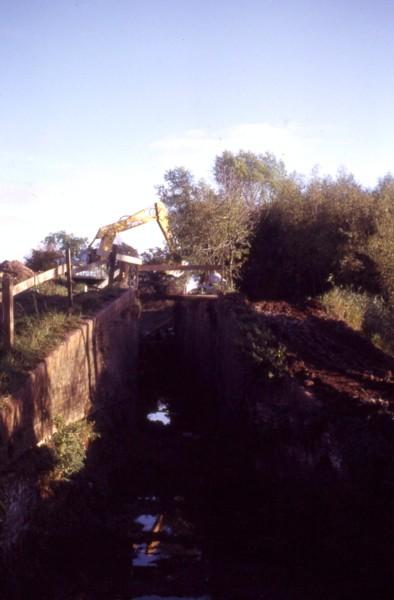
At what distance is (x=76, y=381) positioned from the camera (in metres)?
11.3

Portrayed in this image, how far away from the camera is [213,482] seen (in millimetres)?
12273

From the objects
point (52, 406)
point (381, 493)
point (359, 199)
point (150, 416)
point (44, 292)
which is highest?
point (359, 199)

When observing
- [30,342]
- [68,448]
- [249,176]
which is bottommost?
[68,448]

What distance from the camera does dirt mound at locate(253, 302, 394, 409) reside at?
36.3 ft

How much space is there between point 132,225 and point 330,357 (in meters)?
15.3

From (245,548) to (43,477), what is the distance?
3.10 metres

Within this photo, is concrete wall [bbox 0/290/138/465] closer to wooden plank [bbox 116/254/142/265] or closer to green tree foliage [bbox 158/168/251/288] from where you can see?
wooden plank [bbox 116/254/142/265]

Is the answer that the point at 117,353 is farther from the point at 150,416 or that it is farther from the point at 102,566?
the point at 102,566

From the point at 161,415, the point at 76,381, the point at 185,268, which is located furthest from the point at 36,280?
the point at 185,268

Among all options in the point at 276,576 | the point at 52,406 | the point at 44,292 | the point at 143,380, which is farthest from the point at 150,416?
the point at 276,576

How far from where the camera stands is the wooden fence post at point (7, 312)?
9531 millimetres

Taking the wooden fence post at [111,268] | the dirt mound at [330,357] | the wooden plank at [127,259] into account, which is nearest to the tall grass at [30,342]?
the dirt mound at [330,357]

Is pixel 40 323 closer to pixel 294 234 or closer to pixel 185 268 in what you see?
pixel 185 268

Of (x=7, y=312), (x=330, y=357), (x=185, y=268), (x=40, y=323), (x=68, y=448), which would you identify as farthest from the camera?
(x=185, y=268)
